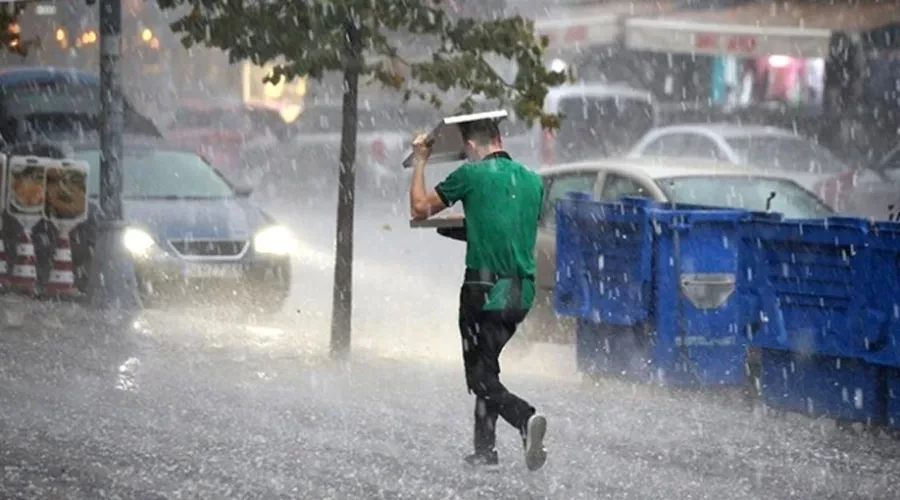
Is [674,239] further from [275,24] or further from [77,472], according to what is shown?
[77,472]

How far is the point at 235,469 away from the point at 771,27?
23.5m

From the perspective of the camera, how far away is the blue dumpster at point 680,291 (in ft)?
40.1

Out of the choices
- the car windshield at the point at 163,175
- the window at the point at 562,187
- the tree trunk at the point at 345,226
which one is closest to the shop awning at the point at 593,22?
the car windshield at the point at 163,175

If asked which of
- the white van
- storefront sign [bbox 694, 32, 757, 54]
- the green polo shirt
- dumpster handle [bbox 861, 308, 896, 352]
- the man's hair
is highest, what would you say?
the man's hair

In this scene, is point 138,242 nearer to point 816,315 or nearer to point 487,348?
point 816,315

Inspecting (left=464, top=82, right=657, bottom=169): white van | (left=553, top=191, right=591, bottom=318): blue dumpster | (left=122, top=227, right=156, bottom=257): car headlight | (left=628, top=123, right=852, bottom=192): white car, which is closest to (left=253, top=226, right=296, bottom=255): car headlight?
(left=122, top=227, right=156, bottom=257): car headlight

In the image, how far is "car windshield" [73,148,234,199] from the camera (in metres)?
17.3

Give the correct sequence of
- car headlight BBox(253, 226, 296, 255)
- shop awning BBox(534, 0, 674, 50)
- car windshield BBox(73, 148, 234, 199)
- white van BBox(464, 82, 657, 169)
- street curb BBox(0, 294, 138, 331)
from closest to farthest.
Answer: street curb BBox(0, 294, 138, 331) < car headlight BBox(253, 226, 296, 255) < car windshield BBox(73, 148, 234, 199) < shop awning BBox(534, 0, 674, 50) < white van BBox(464, 82, 657, 169)

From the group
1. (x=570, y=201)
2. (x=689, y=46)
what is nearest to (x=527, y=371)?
(x=570, y=201)

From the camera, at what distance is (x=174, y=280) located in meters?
16.0

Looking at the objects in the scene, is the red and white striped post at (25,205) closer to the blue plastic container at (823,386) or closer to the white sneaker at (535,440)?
the blue plastic container at (823,386)

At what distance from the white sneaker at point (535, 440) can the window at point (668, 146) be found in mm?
18105

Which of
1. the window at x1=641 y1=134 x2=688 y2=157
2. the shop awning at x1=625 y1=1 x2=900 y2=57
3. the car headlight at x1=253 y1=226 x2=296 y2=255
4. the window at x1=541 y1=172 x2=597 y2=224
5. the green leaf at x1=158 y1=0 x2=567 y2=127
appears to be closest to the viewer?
the green leaf at x1=158 y1=0 x2=567 y2=127

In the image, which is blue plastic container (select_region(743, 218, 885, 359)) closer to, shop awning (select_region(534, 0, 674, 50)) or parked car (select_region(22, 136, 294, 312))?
parked car (select_region(22, 136, 294, 312))
